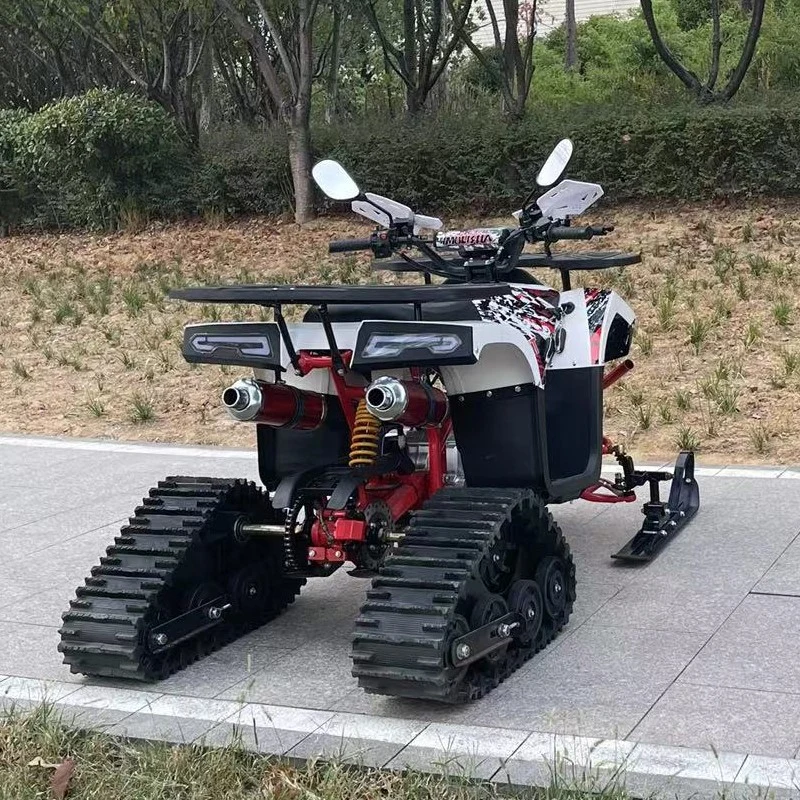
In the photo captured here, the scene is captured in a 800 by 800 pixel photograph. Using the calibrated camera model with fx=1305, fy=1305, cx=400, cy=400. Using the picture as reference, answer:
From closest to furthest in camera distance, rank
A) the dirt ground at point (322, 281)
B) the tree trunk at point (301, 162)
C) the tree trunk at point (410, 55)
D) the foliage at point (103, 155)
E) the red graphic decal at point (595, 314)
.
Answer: the red graphic decal at point (595, 314)
the dirt ground at point (322, 281)
the tree trunk at point (301, 162)
the foliage at point (103, 155)
the tree trunk at point (410, 55)

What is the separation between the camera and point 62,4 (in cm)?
1739

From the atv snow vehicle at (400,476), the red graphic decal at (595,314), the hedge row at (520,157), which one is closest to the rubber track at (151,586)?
the atv snow vehicle at (400,476)

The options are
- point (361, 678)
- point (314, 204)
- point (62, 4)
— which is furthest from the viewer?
point (62, 4)

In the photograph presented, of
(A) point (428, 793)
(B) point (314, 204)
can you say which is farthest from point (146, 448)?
(B) point (314, 204)

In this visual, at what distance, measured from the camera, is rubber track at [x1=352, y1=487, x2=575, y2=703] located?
158 inches

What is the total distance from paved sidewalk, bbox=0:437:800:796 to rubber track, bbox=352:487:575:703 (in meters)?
0.11

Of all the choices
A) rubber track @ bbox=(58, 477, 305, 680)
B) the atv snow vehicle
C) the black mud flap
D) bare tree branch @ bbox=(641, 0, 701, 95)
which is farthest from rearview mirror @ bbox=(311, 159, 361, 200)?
bare tree branch @ bbox=(641, 0, 701, 95)

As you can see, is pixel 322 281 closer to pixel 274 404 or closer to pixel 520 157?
pixel 520 157

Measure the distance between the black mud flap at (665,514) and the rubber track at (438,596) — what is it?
48.9 inches

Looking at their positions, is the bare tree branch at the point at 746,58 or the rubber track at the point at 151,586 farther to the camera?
the bare tree branch at the point at 746,58

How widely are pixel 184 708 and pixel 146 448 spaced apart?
4766mm

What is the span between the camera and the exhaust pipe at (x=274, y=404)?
14.7 ft

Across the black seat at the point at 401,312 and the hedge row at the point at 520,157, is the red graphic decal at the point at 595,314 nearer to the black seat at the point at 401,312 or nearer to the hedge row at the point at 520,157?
the black seat at the point at 401,312

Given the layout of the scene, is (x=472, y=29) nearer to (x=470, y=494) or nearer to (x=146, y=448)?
(x=146, y=448)
